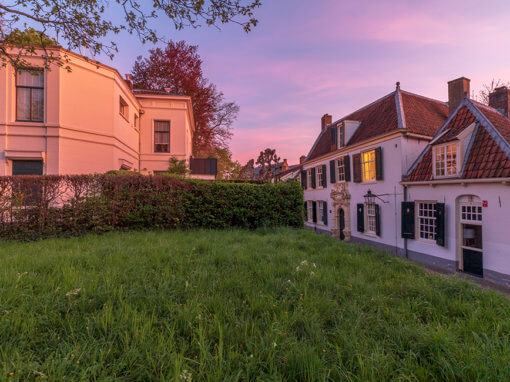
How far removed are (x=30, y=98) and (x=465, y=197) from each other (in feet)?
68.8

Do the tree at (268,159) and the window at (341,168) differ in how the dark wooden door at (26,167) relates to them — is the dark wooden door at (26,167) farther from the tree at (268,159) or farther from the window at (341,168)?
the window at (341,168)

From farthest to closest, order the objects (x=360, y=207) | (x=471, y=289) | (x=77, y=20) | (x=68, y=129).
Answer: 1. (x=360, y=207)
2. (x=68, y=129)
3. (x=77, y=20)
4. (x=471, y=289)

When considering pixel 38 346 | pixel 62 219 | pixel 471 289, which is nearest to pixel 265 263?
pixel 38 346

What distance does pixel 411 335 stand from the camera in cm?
228

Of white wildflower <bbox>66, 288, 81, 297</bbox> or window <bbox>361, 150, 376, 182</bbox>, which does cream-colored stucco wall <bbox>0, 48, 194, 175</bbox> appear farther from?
window <bbox>361, 150, 376, 182</bbox>

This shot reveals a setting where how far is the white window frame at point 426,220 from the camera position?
1107 cm

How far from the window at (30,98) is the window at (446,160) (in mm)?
19798

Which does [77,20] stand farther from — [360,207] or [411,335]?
[360,207]

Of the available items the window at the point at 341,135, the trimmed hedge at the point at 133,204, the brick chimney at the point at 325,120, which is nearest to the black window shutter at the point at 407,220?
the trimmed hedge at the point at 133,204

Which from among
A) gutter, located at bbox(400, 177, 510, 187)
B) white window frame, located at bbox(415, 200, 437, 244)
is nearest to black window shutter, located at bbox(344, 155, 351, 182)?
gutter, located at bbox(400, 177, 510, 187)

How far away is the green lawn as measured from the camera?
1808 millimetres

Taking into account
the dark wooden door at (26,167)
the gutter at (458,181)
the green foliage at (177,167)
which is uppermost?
the green foliage at (177,167)

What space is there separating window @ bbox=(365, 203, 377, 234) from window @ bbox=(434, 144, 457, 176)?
4473mm

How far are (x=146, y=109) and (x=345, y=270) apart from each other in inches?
693
